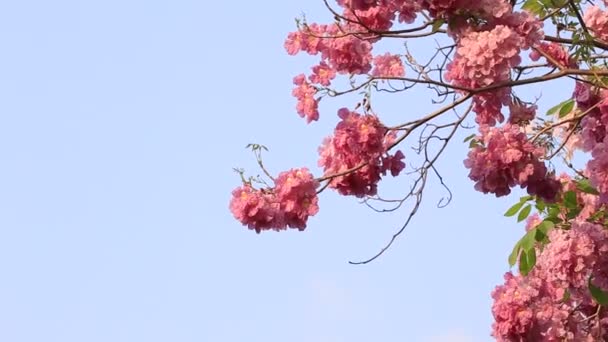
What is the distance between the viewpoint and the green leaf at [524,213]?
19.6ft

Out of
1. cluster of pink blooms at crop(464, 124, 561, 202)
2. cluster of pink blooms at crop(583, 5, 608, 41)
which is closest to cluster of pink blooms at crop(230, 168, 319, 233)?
cluster of pink blooms at crop(464, 124, 561, 202)

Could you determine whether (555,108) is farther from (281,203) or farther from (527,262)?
(281,203)

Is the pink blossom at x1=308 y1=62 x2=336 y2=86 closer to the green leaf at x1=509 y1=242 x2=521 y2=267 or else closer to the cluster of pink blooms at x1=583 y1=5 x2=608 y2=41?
the cluster of pink blooms at x1=583 y1=5 x2=608 y2=41

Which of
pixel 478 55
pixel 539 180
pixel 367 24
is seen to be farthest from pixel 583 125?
pixel 367 24

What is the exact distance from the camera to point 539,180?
4.67m

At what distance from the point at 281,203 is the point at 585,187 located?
1543 mm

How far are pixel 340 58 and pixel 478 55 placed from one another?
90 centimetres

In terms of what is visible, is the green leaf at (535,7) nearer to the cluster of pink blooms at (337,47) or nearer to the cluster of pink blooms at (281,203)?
the cluster of pink blooms at (337,47)

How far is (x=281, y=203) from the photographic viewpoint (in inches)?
197

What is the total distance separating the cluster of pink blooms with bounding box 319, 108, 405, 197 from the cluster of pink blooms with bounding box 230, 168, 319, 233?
0.11 metres

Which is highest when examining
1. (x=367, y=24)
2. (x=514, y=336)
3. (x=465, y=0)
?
(x=367, y=24)

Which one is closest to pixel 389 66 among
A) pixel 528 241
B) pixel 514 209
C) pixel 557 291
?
pixel 528 241

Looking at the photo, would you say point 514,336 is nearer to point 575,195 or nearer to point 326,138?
point 575,195

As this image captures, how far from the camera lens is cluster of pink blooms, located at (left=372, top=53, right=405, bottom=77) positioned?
514 centimetres
